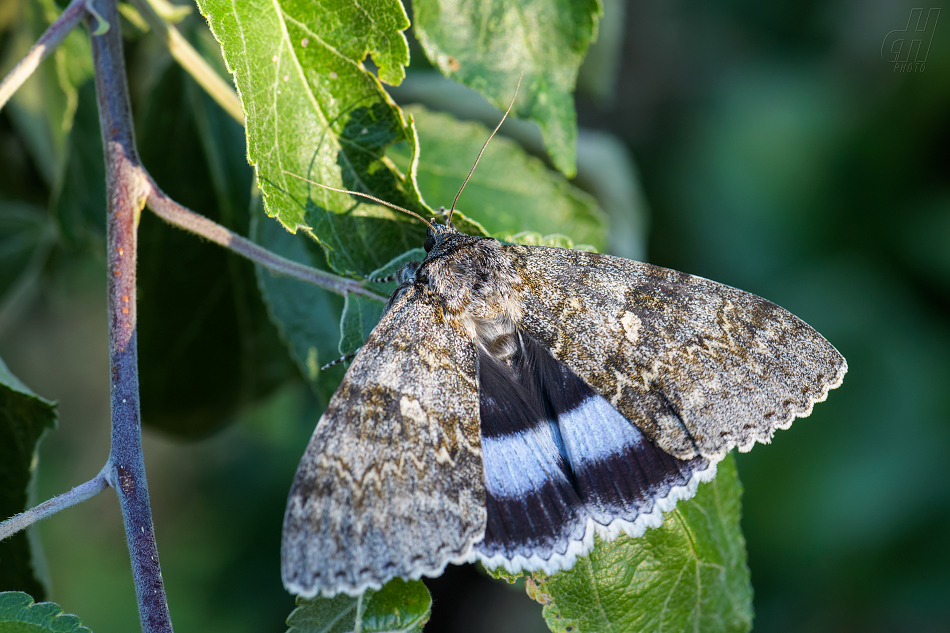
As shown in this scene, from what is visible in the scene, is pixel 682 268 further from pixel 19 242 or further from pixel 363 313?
pixel 19 242

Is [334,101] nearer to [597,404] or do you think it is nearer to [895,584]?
[597,404]

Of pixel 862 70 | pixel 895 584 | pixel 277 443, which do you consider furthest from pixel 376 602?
pixel 862 70

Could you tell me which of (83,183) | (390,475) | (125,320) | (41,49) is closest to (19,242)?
(83,183)

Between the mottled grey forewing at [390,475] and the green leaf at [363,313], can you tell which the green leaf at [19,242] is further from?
the mottled grey forewing at [390,475]

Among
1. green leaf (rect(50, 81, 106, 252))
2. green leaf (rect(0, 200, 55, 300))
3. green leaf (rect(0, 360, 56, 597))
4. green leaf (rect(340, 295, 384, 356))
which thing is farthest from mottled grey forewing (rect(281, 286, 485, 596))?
green leaf (rect(0, 200, 55, 300))

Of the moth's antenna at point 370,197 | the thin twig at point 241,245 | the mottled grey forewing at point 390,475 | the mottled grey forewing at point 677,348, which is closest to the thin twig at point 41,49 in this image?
the thin twig at point 241,245
